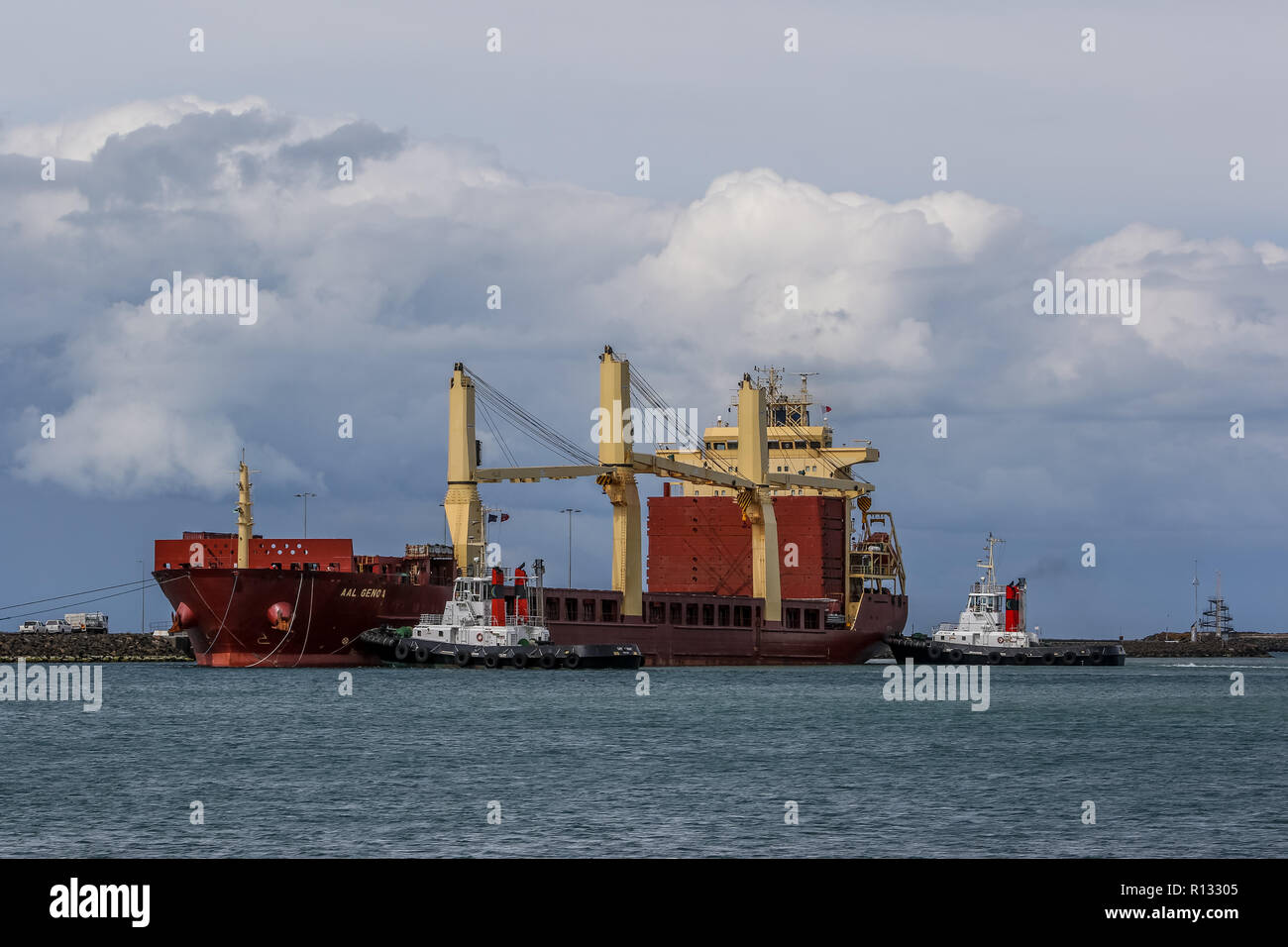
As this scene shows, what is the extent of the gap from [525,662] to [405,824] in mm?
43052

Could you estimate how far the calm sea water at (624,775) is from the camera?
78.8ft

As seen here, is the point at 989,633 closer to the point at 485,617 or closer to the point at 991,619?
the point at 991,619

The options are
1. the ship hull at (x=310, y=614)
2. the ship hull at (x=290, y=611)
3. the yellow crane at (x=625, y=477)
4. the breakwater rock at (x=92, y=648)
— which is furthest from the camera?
the breakwater rock at (x=92, y=648)

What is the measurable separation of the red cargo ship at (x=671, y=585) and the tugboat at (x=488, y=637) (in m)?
1.39

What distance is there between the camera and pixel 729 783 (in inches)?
1203

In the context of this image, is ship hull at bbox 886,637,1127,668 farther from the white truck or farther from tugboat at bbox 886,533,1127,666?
the white truck

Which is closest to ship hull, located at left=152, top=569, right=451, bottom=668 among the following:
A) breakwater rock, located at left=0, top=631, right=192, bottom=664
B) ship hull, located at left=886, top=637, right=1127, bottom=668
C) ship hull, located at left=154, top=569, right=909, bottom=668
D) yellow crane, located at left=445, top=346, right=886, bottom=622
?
ship hull, located at left=154, top=569, right=909, bottom=668

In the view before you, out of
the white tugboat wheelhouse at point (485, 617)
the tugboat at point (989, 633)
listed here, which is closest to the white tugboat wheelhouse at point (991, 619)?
the tugboat at point (989, 633)

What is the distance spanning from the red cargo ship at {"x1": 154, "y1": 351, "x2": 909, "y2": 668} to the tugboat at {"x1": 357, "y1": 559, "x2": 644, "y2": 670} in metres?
1.39

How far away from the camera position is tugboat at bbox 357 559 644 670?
6638cm

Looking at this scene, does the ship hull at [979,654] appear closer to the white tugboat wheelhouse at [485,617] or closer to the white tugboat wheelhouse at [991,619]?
the white tugboat wheelhouse at [991,619]

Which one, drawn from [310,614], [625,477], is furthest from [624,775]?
[625,477]
